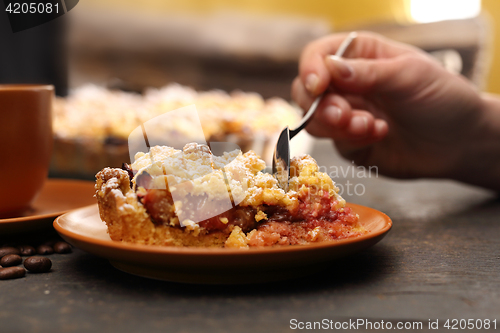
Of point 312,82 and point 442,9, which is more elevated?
point 442,9

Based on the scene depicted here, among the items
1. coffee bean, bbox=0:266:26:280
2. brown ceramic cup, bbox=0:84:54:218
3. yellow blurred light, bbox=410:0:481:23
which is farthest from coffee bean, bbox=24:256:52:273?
yellow blurred light, bbox=410:0:481:23

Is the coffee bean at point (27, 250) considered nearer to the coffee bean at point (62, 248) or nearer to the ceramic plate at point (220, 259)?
the coffee bean at point (62, 248)

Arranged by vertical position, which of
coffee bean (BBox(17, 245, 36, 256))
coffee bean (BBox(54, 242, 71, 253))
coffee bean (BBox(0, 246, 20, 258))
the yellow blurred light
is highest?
the yellow blurred light

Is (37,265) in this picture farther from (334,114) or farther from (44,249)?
(334,114)

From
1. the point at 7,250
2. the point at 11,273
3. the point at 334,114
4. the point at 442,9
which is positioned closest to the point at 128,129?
the point at 334,114

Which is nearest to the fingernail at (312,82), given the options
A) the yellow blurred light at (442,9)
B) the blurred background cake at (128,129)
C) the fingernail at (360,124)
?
the fingernail at (360,124)

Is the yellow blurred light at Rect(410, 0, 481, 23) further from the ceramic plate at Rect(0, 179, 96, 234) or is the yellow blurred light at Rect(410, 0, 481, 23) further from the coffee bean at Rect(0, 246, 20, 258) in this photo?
the coffee bean at Rect(0, 246, 20, 258)
